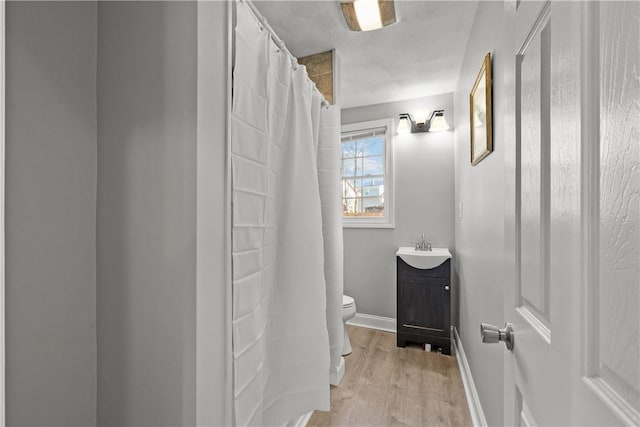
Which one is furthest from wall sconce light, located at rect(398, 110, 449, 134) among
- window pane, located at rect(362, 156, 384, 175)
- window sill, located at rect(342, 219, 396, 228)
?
window sill, located at rect(342, 219, 396, 228)

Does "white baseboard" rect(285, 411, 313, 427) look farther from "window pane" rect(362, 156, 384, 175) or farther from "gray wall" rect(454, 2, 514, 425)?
"window pane" rect(362, 156, 384, 175)

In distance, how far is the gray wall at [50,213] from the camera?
2.53 feet

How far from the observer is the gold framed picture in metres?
1.49

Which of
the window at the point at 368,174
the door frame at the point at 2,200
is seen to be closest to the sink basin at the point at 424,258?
the window at the point at 368,174

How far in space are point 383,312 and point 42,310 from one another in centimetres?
305

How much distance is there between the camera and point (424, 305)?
278 cm

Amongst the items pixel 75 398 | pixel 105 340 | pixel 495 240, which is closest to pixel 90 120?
pixel 105 340

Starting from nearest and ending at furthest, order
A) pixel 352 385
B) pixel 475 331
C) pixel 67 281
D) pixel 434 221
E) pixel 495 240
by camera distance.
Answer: pixel 67 281, pixel 495 240, pixel 475 331, pixel 352 385, pixel 434 221

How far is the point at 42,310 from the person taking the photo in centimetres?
83

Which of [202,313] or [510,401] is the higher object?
[202,313]

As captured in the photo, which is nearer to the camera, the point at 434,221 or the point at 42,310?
the point at 42,310

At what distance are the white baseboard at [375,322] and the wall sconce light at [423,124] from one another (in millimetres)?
2101

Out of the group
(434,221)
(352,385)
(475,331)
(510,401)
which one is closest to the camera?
(510,401)

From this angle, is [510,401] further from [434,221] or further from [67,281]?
[434,221]
